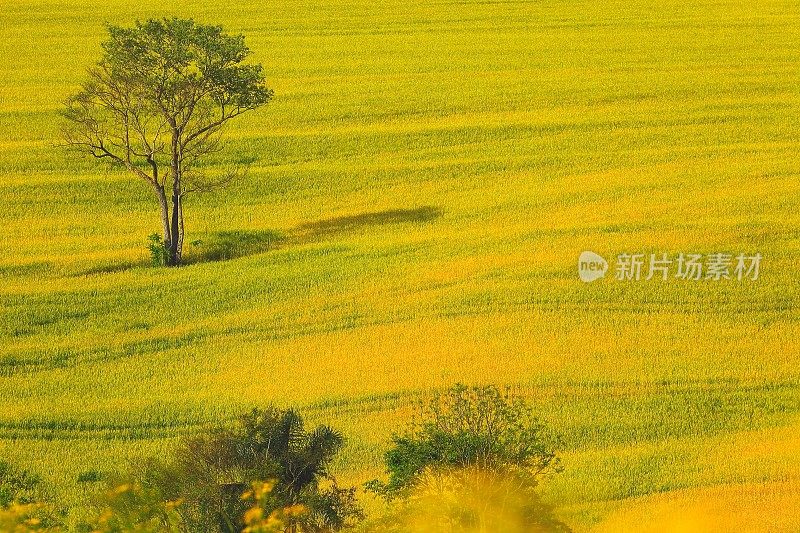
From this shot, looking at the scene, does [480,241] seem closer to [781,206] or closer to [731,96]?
[781,206]

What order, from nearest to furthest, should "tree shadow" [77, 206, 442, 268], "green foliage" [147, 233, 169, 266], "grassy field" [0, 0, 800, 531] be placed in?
"grassy field" [0, 0, 800, 531] < "green foliage" [147, 233, 169, 266] < "tree shadow" [77, 206, 442, 268]

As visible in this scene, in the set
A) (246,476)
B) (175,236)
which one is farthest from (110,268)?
(246,476)

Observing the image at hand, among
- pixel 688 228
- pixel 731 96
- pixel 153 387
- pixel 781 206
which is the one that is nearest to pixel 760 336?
pixel 688 228

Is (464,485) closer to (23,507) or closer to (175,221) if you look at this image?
(23,507)

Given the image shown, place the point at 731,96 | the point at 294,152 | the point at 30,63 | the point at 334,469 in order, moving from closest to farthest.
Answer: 1. the point at 334,469
2. the point at 294,152
3. the point at 731,96
4. the point at 30,63

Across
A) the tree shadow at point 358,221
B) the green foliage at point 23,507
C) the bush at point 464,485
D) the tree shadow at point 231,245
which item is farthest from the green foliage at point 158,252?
the bush at point 464,485

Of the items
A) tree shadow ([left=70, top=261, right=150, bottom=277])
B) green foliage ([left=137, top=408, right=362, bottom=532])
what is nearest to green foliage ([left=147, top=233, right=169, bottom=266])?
tree shadow ([left=70, top=261, right=150, bottom=277])

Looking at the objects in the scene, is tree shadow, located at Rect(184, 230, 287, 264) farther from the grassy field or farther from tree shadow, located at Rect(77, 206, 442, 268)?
the grassy field
